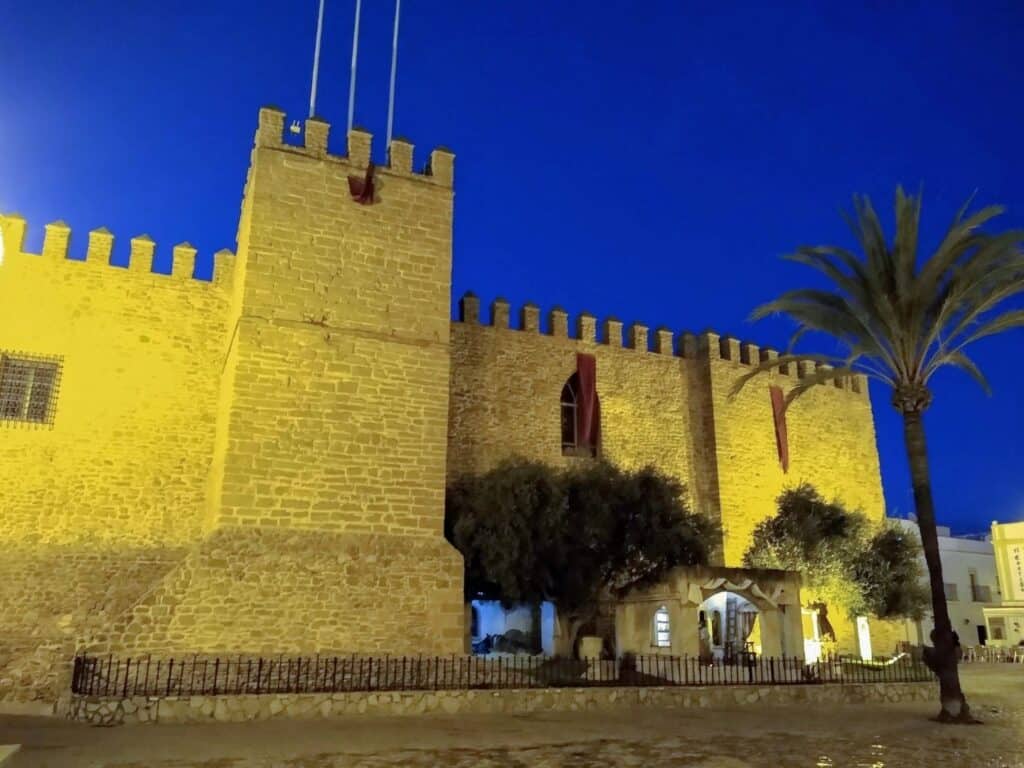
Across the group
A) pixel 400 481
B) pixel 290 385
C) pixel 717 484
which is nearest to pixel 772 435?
pixel 717 484

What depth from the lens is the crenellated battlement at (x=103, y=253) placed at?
44.5 ft

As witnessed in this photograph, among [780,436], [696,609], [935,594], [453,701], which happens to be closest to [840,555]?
[780,436]

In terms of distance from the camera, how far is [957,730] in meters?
8.57

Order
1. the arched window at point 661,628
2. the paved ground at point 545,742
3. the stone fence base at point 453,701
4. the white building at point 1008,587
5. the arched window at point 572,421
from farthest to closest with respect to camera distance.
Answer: the white building at point 1008,587, the arched window at point 572,421, the arched window at point 661,628, the stone fence base at point 453,701, the paved ground at point 545,742

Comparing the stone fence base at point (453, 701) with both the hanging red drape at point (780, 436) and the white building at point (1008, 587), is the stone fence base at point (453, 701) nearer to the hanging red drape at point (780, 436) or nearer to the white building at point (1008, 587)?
the hanging red drape at point (780, 436)

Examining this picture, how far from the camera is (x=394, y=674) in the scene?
387 inches

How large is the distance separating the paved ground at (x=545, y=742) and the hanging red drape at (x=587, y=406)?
28.5ft

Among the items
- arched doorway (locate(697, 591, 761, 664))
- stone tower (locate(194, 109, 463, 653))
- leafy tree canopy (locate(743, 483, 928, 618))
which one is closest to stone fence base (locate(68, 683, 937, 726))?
stone tower (locate(194, 109, 463, 653))

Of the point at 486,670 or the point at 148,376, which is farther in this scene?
the point at 148,376

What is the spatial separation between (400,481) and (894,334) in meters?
6.90

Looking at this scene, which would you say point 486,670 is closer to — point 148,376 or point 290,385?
point 290,385

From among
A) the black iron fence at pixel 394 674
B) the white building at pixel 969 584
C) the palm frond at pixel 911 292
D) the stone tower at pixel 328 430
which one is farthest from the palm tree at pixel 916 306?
the white building at pixel 969 584

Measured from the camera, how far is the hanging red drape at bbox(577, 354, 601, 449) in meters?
17.9

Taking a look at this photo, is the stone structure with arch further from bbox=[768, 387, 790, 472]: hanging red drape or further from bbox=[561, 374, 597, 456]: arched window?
bbox=[768, 387, 790, 472]: hanging red drape
